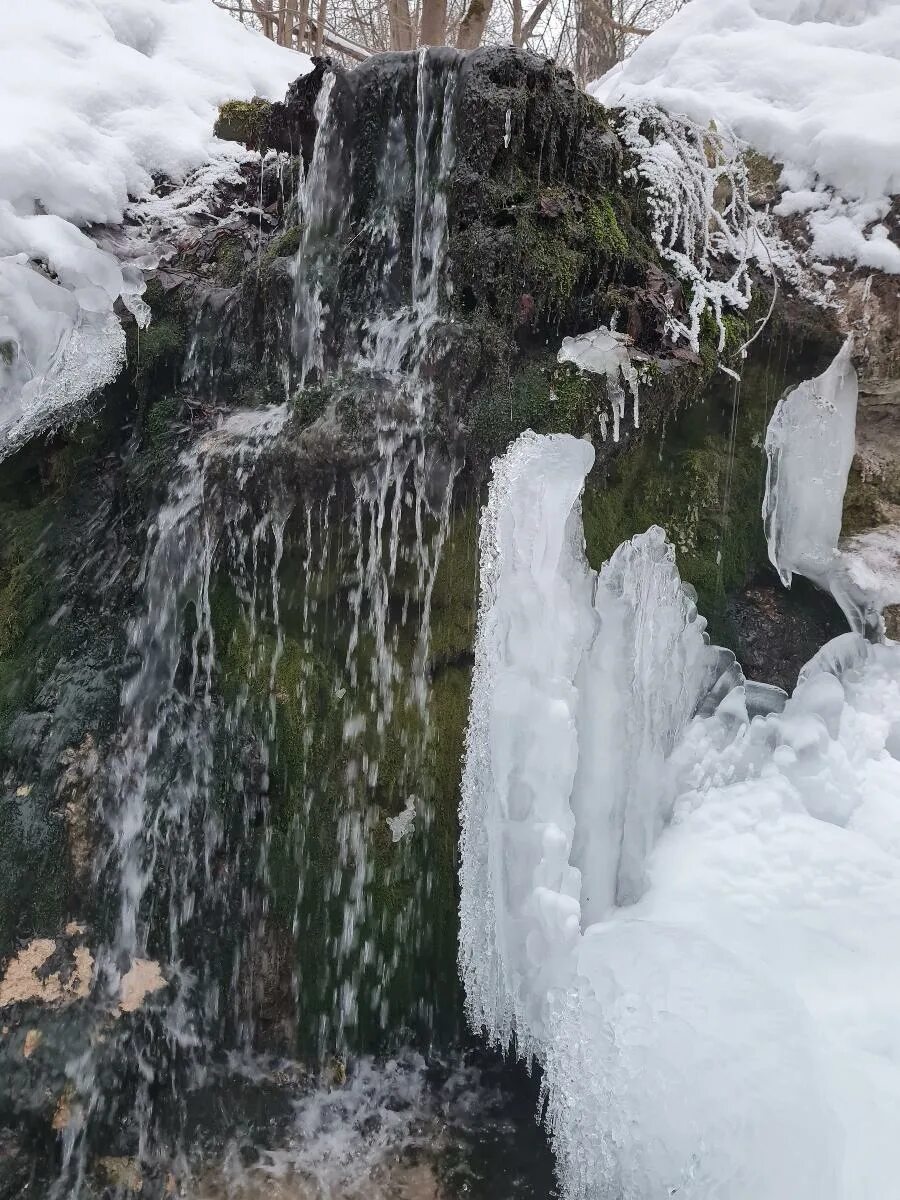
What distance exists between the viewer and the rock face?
3.01 m

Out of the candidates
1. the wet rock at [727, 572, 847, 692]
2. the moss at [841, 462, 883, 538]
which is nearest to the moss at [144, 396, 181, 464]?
the wet rock at [727, 572, 847, 692]

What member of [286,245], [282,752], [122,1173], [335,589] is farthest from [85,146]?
[122,1173]

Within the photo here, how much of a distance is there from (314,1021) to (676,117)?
426cm

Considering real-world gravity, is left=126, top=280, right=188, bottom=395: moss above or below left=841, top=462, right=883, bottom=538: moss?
above

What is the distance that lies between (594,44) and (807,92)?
7060 mm

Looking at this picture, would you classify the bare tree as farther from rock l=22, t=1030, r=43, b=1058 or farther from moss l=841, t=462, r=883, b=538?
rock l=22, t=1030, r=43, b=1058

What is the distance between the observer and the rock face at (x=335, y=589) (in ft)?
9.86

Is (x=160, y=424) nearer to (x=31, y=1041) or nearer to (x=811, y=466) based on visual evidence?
(x=31, y=1041)

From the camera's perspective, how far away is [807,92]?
4.14 metres

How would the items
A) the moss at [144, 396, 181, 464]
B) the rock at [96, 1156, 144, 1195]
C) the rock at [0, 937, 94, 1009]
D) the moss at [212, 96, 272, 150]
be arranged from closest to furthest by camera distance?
1. the rock at [96, 1156, 144, 1195]
2. the rock at [0, 937, 94, 1009]
3. the moss at [144, 396, 181, 464]
4. the moss at [212, 96, 272, 150]

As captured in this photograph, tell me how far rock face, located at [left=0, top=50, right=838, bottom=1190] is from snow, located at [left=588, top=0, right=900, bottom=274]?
0.87 metres

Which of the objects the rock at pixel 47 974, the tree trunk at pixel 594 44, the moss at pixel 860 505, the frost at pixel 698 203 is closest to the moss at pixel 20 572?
the rock at pixel 47 974

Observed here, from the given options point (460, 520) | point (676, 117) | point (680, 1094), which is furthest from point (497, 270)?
point (680, 1094)

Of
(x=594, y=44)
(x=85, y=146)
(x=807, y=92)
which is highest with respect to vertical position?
(x=594, y=44)
